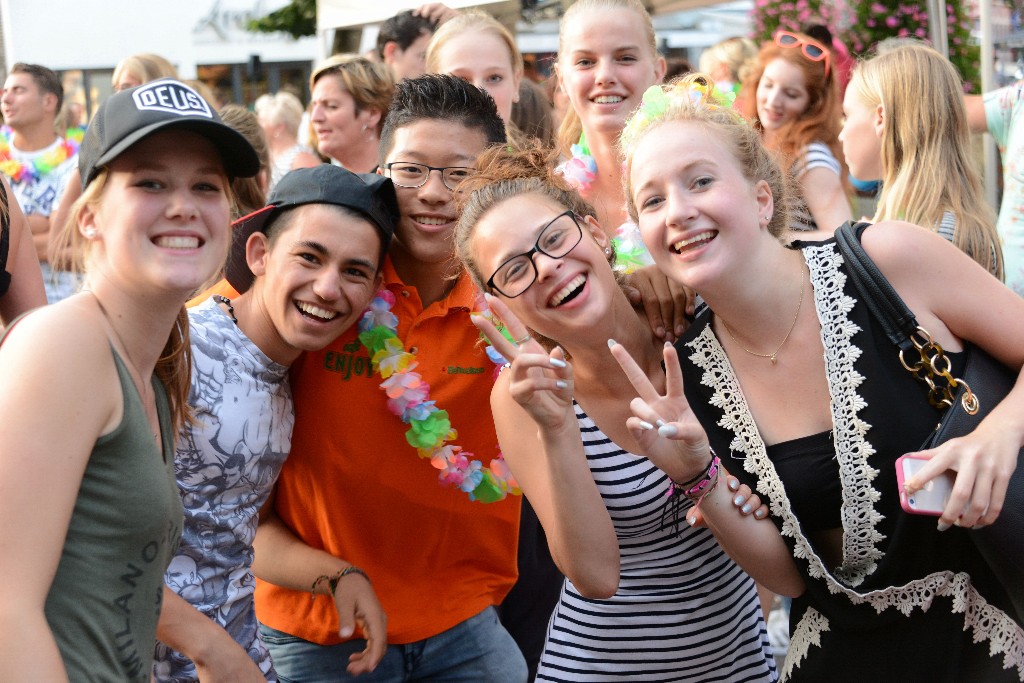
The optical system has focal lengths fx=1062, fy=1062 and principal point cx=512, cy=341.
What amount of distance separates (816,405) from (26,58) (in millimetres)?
18008

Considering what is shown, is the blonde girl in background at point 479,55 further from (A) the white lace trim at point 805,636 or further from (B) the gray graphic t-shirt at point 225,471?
(A) the white lace trim at point 805,636

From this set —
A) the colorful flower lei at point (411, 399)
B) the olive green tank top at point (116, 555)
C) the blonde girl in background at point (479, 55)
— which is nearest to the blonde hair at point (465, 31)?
the blonde girl in background at point (479, 55)

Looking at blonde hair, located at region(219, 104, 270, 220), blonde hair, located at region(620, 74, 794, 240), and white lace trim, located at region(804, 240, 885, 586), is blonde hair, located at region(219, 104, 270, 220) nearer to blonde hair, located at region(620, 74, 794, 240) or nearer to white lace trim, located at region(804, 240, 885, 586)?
blonde hair, located at region(620, 74, 794, 240)

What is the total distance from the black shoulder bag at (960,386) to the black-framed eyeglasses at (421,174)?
1.11 meters

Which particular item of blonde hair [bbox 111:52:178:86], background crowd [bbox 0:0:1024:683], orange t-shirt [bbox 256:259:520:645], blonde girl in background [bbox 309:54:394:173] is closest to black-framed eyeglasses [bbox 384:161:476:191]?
background crowd [bbox 0:0:1024:683]

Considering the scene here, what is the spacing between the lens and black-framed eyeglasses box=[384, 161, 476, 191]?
9.49 ft

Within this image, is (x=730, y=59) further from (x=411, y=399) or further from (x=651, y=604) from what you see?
(x=651, y=604)

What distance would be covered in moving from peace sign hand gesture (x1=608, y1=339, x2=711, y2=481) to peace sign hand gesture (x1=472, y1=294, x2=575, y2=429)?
129mm

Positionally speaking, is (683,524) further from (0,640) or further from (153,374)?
(0,640)

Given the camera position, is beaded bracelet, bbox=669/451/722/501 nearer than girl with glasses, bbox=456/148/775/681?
Yes

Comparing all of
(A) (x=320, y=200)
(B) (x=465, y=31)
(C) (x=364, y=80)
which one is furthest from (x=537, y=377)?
(C) (x=364, y=80)

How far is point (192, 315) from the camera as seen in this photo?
2.64 metres

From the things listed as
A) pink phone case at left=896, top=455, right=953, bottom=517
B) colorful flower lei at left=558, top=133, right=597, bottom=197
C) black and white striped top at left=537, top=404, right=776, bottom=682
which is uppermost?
colorful flower lei at left=558, top=133, right=597, bottom=197

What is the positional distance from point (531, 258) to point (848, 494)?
2.88ft
